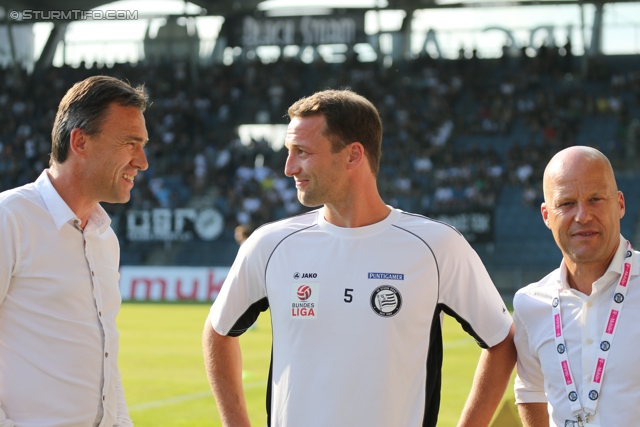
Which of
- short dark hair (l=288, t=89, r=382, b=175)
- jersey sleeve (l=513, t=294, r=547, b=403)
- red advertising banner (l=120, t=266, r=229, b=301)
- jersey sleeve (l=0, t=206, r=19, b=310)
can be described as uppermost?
short dark hair (l=288, t=89, r=382, b=175)

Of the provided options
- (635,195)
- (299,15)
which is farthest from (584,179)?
(299,15)

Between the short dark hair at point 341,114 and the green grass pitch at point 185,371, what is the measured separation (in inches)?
160

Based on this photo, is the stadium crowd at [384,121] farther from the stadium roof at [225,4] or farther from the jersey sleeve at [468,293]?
the jersey sleeve at [468,293]

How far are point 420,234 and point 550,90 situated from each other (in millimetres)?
32864

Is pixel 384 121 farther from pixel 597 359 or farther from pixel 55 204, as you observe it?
pixel 597 359

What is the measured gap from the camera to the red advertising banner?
26.5 m

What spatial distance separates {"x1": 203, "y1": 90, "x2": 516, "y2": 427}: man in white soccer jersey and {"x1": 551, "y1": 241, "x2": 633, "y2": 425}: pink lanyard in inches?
13.2

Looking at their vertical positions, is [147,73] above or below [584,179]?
above

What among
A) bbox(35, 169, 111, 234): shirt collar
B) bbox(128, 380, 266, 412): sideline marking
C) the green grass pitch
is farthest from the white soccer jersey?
bbox(128, 380, 266, 412): sideline marking

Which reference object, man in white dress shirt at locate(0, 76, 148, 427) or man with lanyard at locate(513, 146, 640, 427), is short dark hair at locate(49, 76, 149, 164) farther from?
man with lanyard at locate(513, 146, 640, 427)

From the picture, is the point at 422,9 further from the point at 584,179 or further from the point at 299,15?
Answer: the point at 584,179

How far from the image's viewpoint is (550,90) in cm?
3562

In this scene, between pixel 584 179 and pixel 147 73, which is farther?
pixel 147 73

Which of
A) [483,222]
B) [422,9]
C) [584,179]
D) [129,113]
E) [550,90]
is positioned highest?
[422,9]
